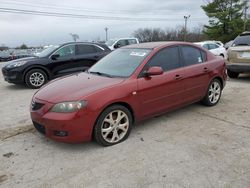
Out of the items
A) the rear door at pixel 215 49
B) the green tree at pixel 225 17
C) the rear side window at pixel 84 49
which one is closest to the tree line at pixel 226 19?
the green tree at pixel 225 17

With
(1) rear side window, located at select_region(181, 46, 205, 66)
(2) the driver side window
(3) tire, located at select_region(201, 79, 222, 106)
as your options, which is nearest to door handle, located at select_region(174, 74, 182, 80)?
(1) rear side window, located at select_region(181, 46, 205, 66)

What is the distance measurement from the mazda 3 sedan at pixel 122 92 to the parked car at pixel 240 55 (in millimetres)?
3257

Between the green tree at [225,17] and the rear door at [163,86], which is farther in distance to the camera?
the green tree at [225,17]

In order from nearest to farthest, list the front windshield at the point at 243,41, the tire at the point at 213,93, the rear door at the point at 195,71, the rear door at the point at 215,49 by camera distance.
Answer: the rear door at the point at 195,71
the tire at the point at 213,93
the front windshield at the point at 243,41
the rear door at the point at 215,49

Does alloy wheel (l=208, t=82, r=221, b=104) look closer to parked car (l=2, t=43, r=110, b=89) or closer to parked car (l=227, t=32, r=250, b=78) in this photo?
parked car (l=227, t=32, r=250, b=78)

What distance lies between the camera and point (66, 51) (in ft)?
30.3

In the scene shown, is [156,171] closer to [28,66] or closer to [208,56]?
[208,56]

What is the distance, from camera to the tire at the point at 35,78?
28.8 ft

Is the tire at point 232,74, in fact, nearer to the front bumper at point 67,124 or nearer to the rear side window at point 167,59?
the rear side window at point 167,59

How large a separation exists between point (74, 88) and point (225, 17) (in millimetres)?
38374

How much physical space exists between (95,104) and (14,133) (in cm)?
190

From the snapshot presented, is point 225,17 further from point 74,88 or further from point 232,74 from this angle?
point 74,88

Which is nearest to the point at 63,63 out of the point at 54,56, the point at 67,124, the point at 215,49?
the point at 54,56

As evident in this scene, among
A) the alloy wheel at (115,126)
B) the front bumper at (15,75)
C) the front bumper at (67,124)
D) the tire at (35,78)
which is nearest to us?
the front bumper at (67,124)
